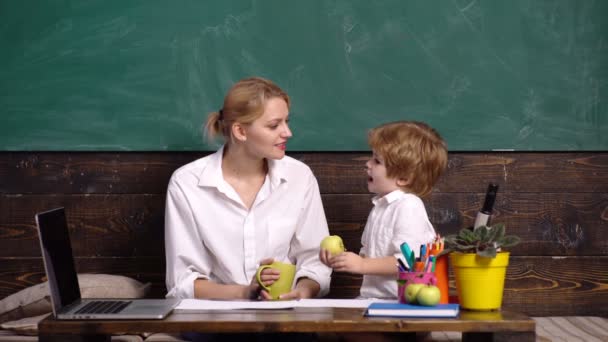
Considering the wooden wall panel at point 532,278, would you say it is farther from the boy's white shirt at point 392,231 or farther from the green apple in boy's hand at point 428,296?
the green apple in boy's hand at point 428,296

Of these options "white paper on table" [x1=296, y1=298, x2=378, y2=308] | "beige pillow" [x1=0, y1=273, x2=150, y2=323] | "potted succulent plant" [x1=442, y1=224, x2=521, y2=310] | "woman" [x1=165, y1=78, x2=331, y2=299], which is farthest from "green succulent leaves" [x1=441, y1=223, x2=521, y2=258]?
"beige pillow" [x1=0, y1=273, x2=150, y2=323]

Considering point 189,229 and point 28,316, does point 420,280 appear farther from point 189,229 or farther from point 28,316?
point 28,316

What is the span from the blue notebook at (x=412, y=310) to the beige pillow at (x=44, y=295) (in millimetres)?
1076

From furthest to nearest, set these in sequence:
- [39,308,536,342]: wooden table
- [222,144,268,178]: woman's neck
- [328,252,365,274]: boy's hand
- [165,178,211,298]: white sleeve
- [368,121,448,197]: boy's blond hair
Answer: [222,144,268,178]: woman's neck < [165,178,211,298]: white sleeve < [368,121,448,197]: boy's blond hair < [328,252,365,274]: boy's hand < [39,308,536,342]: wooden table

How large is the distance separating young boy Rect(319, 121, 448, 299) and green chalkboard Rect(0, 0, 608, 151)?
48 centimetres

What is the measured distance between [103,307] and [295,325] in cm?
47

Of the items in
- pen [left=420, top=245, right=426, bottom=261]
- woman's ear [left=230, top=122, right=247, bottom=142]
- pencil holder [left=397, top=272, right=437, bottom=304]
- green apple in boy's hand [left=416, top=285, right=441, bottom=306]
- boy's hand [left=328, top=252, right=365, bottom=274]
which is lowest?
green apple in boy's hand [left=416, top=285, right=441, bottom=306]

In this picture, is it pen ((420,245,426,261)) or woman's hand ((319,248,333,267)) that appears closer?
pen ((420,245,426,261))

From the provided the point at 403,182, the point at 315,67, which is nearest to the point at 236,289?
the point at 403,182

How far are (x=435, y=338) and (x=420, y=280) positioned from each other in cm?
66

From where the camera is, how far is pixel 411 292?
66.3 inches

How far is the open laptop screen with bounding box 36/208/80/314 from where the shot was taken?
1.73 m

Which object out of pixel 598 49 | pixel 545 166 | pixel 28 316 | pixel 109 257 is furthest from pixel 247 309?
pixel 598 49

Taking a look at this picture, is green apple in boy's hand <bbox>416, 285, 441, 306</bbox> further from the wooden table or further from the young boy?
the young boy
